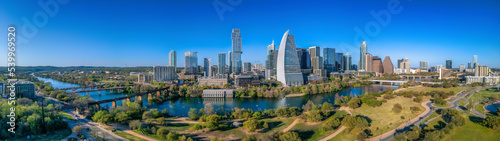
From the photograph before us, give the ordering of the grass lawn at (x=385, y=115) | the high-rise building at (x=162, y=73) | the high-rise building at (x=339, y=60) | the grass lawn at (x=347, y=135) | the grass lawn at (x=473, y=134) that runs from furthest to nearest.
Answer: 1. the high-rise building at (x=339, y=60)
2. the high-rise building at (x=162, y=73)
3. the grass lawn at (x=385, y=115)
4. the grass lawn at (x=347, y=135)
5. the grass lawn at (x=473, y=134)

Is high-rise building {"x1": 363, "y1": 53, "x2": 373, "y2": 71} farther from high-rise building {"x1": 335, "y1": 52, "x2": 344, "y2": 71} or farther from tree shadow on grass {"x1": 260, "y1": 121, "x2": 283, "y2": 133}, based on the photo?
tree shadow on grass {"x1": 260, "y1": 121, "x2": 283, "y2": 133}

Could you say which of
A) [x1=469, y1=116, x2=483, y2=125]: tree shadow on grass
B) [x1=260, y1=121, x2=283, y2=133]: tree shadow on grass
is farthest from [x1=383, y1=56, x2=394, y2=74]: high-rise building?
[x1=260, y1=121, x2=283, y2=133]: tree shadow on grass

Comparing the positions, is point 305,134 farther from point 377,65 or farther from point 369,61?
point 369,61

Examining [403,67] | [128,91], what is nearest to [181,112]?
[128,91]

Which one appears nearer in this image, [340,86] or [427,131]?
[427,131]

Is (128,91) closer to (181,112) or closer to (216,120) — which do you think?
(181,112)

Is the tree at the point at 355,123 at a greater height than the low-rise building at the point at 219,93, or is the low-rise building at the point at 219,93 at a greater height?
the tree at the point at 355,123

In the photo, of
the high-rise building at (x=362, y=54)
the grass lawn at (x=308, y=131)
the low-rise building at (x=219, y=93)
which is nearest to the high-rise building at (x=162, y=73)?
the low-rise building at (x=219, y=93)

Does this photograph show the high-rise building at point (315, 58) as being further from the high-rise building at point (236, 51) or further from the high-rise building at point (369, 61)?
the high-rise building at point (236, 51)
